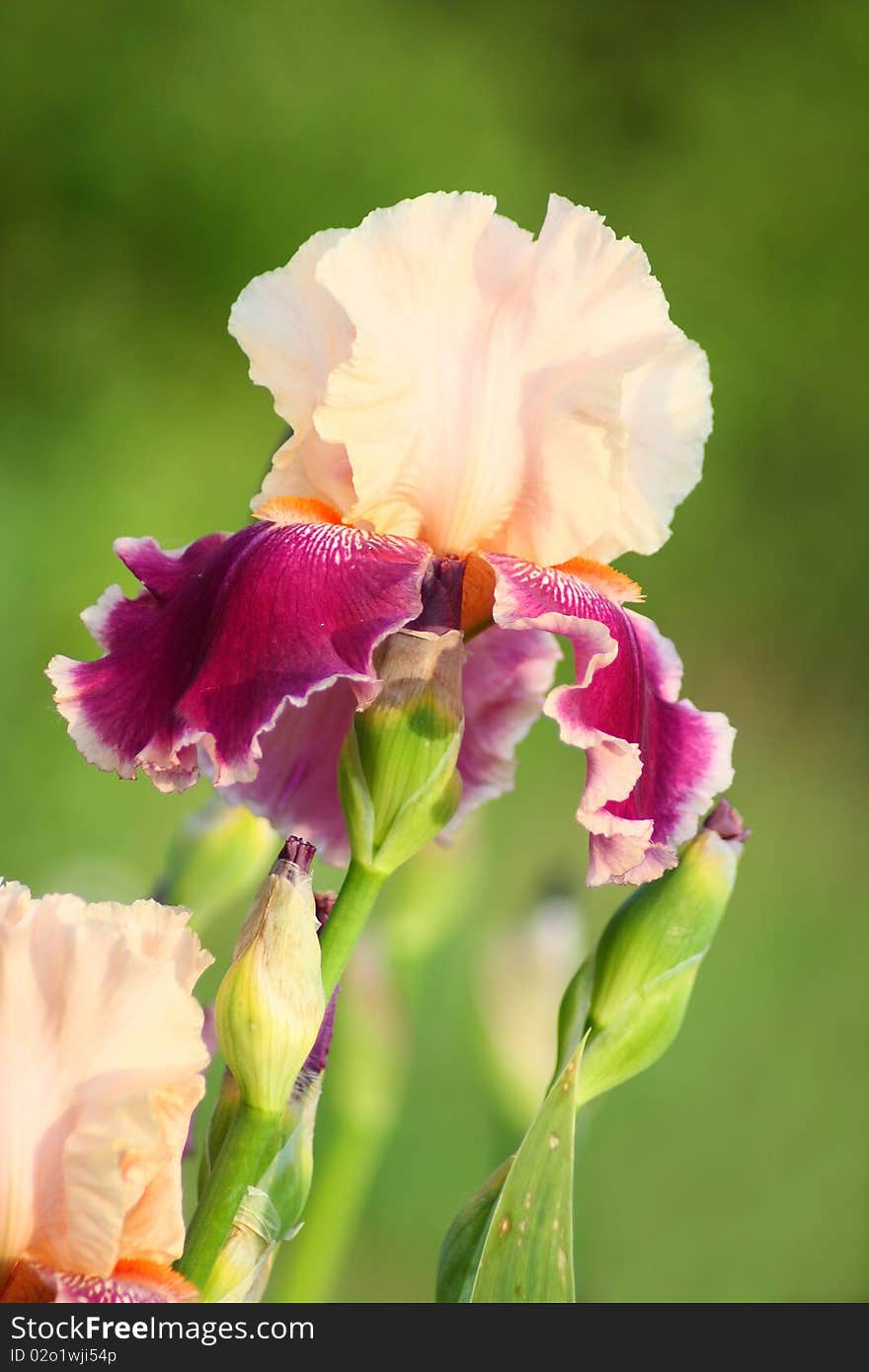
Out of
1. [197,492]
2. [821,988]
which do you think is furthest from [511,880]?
[197,492]

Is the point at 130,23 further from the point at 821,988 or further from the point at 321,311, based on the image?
the point at 321,311

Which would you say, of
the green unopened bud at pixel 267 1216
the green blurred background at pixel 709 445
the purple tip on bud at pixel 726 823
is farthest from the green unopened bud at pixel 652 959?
the green blurred background at pixel 709 445

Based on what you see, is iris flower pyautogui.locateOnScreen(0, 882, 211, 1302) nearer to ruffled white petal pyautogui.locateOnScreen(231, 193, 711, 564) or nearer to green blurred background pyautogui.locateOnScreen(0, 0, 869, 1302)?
ruffled white petal pyautogui.locateOnScreen(231, 193, 711, 564)

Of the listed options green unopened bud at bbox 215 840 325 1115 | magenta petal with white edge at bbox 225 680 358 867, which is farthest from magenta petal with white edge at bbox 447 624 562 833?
green unopened bud at bbox 215 840 325 1115

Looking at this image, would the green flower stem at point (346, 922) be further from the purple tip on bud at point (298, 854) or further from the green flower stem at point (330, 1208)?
the green flower stem at point (330, 1208)

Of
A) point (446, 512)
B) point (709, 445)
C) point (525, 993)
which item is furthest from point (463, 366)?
point (709, 445)

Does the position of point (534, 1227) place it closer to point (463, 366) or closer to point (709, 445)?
point (463, 366)

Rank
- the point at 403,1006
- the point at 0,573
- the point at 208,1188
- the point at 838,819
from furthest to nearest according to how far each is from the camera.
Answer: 1. the point at 838,819
2. the point at 0,573
3. the point at 403,1006
4. the point at 208,1188
